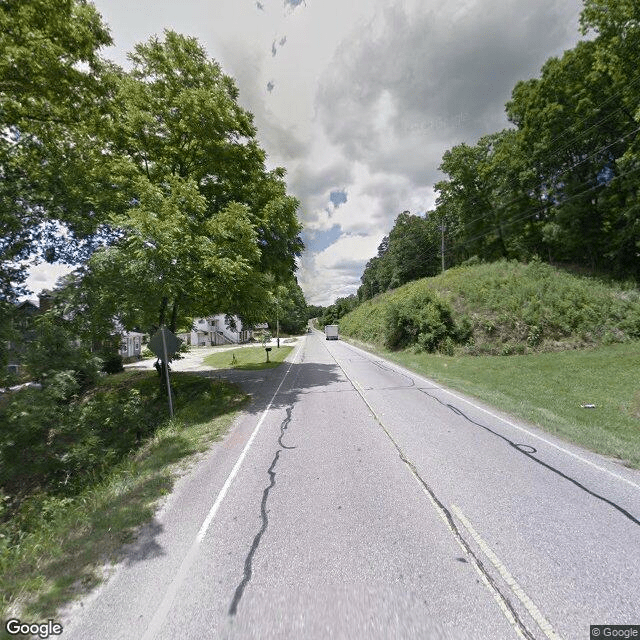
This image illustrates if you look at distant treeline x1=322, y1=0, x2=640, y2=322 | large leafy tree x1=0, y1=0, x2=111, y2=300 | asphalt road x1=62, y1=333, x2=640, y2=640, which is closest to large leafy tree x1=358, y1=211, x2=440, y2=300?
distant treeline x1=322, y1=0, x2=640, y2=322

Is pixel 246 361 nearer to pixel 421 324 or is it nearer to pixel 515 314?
pixel 421 324

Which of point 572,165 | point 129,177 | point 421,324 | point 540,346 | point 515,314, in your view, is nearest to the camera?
point 129,177

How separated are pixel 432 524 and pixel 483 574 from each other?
837mm

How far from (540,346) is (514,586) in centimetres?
2024

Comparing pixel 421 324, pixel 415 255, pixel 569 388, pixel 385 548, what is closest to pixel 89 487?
pixel 385 548

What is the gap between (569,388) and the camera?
1184cm

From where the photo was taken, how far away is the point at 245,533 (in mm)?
3922

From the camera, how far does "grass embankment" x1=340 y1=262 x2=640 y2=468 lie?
8867mm

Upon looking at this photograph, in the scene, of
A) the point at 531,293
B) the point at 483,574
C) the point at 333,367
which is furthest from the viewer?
the point at 531,293

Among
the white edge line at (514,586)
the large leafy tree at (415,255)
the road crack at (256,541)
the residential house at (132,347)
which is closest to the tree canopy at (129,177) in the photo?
the road crack at (256,541)

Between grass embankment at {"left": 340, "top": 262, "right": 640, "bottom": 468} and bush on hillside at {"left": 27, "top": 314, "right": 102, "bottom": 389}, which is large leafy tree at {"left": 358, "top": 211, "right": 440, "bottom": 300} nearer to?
grass embankment at {"left": 340, "top": 262, "right": 640, "bottom": 468}

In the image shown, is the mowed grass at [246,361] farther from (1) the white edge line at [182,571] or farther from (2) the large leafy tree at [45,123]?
(1) the white edge line at [182,571]

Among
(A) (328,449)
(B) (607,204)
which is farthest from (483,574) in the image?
(B) (607,204)

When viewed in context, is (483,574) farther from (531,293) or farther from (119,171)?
(531,293)
